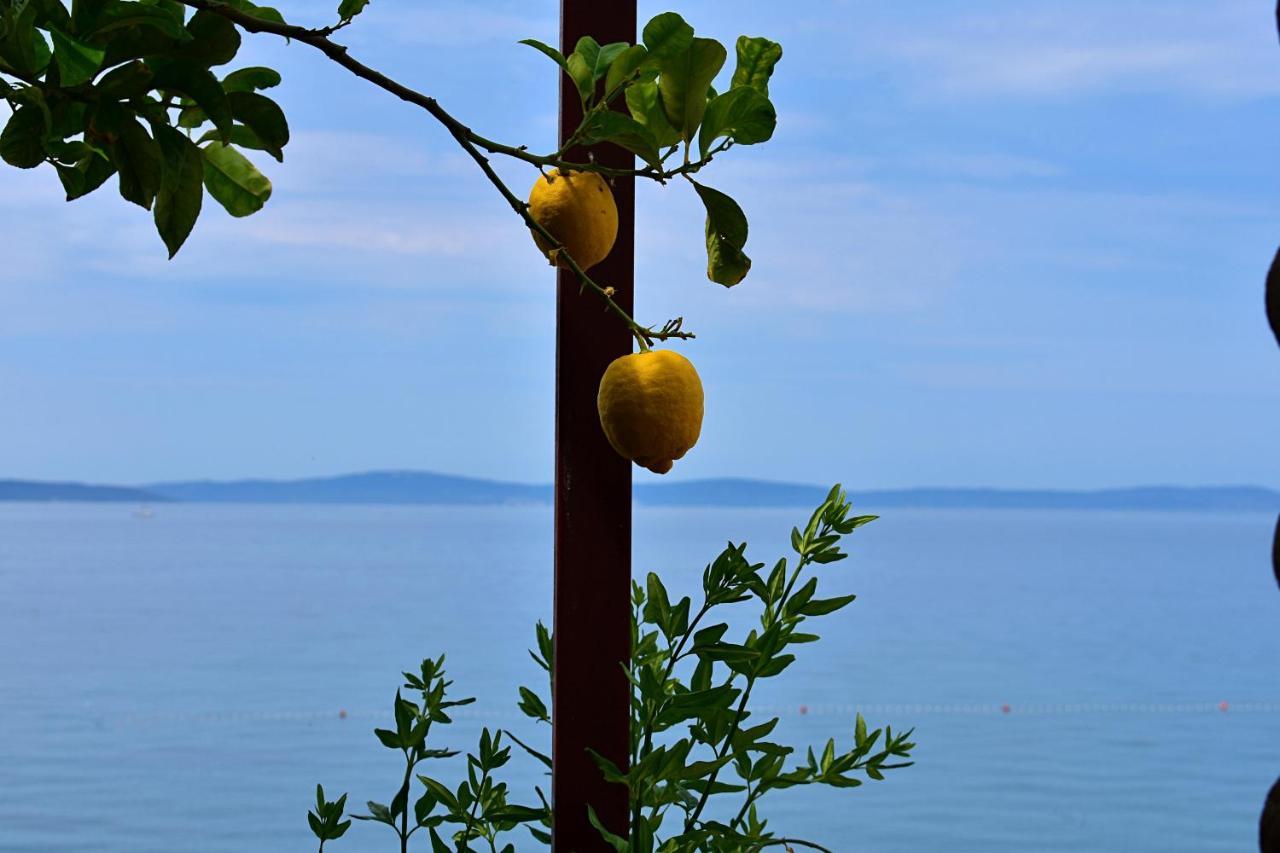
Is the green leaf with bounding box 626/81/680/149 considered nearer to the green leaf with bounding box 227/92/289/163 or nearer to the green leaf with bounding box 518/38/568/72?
the green leaf with bounding box 518/38/568/72

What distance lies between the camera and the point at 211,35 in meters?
Result: 0.63

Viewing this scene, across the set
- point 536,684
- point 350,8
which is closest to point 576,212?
point 350,8

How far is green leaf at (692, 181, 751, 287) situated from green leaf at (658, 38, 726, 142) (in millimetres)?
39

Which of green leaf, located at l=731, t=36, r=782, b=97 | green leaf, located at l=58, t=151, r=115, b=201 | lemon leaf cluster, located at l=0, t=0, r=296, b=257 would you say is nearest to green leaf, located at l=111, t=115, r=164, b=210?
lemon leaf cluster, located at l=0, t=0, r=296, b=257

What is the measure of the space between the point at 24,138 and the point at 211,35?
0.38 feet

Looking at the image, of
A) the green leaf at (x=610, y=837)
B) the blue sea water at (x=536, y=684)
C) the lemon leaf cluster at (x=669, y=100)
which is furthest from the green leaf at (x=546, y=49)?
the blue sea water at (x=536, y=684)

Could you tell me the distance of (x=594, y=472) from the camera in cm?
85

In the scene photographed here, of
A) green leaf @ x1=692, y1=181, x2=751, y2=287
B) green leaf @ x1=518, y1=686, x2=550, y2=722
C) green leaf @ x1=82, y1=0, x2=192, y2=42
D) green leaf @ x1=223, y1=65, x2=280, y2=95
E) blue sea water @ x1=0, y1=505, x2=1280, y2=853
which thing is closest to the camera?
green leaf @ x1=82, y1=0, x2=192, y2=42

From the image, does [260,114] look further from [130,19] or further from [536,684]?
[536,684]

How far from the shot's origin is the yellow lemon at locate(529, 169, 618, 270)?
30.4 inches

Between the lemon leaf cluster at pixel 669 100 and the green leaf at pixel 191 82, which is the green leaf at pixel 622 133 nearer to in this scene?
the lemon leaf cluster at pixel 669 100

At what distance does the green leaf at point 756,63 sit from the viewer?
2.64 ft

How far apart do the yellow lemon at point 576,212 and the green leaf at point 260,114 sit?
0.16 metres

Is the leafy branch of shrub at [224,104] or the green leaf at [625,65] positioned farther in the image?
the green leaf at [625,65]
